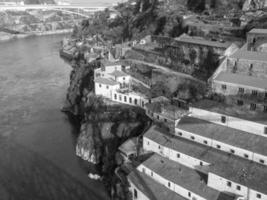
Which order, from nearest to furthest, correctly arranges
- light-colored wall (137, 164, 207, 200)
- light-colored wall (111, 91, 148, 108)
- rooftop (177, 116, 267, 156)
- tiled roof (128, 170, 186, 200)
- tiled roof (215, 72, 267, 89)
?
1. light-colored wall (137, 164, 207, 200)
2. rooftop (177, 116, 267, 156)
3. tiled roof (128, 170, 186, 200)
4. tiled roof (215, 72, 267, 89)
5. light-colored wall (111, 91, 148, 108)

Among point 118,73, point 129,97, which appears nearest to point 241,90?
point 129,97

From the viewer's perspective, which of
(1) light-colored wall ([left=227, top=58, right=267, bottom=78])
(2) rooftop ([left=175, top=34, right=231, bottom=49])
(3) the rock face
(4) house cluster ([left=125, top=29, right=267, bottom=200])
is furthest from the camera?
(3) the rock face

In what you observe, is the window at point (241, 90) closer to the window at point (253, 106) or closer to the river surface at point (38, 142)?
the window at point (253, 106)

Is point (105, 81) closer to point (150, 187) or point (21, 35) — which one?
point (150, 187)

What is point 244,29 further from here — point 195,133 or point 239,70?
point 195,133

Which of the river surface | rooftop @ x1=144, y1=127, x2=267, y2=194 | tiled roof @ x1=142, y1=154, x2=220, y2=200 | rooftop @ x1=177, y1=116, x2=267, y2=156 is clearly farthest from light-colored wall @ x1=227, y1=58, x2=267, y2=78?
the river surface

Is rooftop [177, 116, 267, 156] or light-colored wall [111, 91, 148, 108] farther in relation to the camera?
light-colored wall [111, 91, 148, 108]

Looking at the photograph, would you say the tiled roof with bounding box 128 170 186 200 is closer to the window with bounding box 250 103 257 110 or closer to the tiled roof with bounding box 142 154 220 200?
the tiled roof with bounding box 142 154 220 200
